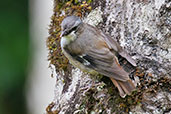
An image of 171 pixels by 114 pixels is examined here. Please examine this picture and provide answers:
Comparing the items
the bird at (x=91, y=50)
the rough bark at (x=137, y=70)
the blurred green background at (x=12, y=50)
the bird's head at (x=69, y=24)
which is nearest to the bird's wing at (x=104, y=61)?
the bird at (x=91, y=50)

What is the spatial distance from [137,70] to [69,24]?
3.46 ft

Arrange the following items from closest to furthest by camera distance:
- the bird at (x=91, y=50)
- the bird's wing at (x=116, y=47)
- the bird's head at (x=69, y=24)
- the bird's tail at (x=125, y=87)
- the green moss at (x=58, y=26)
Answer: the bird's tail at (x=125, y=87), the bird's wing at (x=116, y=47), the bird at (x=91, y=50), the bird's head at (x=69, y=24), the green moss at (x=58, y=26)

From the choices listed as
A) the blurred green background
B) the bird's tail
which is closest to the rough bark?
A: the bird's tail

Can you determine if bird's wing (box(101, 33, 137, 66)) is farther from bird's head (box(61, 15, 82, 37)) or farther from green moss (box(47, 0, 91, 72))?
green moss (box(47, 0, 91, 72))

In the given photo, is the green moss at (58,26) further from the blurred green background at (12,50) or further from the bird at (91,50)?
the blurred green background at (12,50)

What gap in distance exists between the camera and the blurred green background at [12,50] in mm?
6582

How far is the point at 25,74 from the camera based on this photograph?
690 cm

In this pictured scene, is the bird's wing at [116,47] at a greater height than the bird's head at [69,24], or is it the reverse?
the bird's head at [69,24]

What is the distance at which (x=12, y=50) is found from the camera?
666 cm

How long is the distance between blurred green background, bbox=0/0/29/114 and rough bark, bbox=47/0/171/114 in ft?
10.3

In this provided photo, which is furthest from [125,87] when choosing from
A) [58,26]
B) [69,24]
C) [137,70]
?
[58,26]

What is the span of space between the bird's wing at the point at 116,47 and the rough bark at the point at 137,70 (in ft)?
0.29

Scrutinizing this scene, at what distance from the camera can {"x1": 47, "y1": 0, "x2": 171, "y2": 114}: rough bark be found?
3.08 m

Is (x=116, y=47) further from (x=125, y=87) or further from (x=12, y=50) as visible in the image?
(x=12, y=50)
